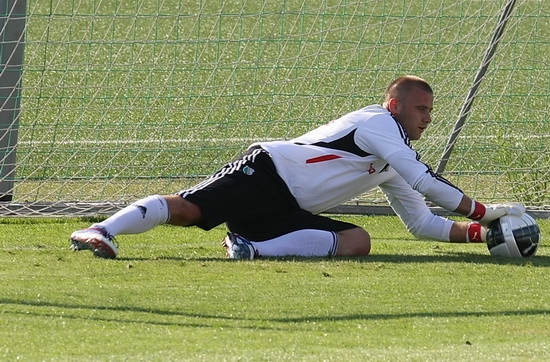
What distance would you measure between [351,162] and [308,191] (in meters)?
0.32

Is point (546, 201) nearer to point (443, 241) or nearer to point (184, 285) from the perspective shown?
point (443, 241)

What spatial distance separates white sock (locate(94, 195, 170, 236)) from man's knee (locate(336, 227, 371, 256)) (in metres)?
1.05

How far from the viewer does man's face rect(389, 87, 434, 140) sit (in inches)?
320

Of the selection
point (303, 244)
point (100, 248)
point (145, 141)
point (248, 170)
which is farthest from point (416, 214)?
point (145, 141)

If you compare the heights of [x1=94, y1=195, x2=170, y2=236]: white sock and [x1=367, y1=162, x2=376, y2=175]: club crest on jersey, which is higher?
[x1=367, y1=162, x2=376, y2=175]: club crest on jersey

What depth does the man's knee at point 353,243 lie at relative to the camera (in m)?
7.96

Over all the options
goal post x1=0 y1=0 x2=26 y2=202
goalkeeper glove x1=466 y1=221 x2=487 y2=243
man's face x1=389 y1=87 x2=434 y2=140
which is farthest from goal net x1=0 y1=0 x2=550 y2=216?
man's face x1=389 y1=87 x2=434 y2=140

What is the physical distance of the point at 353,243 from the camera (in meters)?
7.98

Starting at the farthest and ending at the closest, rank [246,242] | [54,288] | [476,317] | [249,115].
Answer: [249,115] → [246,242] → [54,288] → [476,317]

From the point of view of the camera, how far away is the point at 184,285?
6824 mm

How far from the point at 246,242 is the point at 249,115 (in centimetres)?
518

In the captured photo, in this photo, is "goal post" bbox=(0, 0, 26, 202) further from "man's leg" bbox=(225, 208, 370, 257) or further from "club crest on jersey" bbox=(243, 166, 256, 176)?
"man's leg" bbox=(225, 208, 370, 257)

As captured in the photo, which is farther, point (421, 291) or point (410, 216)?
point (410, 216)

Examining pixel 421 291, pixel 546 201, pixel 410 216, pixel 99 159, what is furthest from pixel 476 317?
pixel 99 159
